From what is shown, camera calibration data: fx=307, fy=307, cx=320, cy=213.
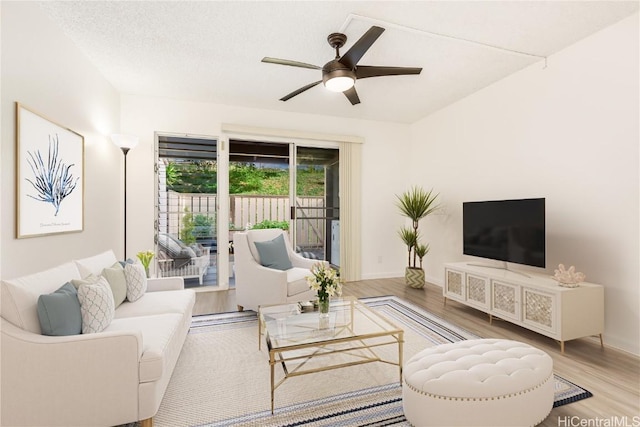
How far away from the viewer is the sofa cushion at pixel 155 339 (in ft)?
5.24

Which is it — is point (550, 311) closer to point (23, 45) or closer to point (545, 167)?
point (545, 167)

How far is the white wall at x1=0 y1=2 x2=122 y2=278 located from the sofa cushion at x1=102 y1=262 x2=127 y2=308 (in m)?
0.50

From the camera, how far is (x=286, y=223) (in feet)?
16.6

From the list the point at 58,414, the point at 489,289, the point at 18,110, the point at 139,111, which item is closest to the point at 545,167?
the point at 489,289

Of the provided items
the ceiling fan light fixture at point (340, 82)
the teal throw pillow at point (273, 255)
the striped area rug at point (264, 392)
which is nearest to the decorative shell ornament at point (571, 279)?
the striped area rug at point (264, 392)

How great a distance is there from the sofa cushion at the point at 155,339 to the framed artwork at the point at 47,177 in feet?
3.26

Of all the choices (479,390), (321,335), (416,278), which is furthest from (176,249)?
(479,390)

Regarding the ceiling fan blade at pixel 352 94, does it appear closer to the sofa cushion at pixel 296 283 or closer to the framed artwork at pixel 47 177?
the sofa cushion at pixel 296 283

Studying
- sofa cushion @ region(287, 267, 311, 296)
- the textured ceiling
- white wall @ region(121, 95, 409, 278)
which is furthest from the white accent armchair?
the textured ceiling

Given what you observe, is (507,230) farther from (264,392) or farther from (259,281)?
(264,392)

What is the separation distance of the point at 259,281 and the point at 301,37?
2429mm

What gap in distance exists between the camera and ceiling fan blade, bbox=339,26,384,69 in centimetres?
208

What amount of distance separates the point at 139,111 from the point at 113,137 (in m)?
0.85

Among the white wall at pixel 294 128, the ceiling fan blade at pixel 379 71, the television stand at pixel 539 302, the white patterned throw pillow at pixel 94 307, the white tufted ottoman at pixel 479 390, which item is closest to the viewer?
the white tufted ottoman at pixel 479 390
